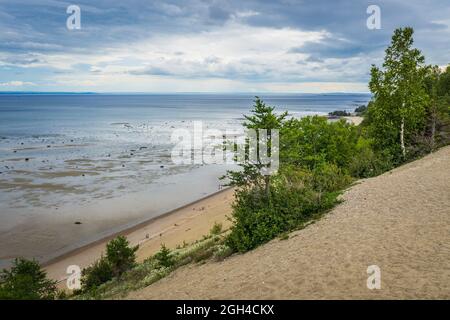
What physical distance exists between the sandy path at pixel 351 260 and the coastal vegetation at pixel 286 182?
1301 millimetres

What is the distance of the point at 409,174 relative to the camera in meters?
23.1

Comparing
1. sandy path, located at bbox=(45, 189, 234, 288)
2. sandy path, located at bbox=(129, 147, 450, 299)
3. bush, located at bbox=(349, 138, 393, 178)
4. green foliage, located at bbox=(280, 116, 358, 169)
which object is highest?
green foliage, located at bbox=(280, 116, 358, 169)

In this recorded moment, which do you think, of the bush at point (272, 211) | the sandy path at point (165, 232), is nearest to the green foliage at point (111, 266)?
the sandy path at point (165, 232)

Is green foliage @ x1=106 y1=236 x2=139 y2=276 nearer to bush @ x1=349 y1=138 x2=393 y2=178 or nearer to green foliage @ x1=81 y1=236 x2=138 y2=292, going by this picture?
green foliage @ x1=81 y1=236 x2=138 y2=292

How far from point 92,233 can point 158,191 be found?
12.6 metres

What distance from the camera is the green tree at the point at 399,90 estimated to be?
28344 millimetres

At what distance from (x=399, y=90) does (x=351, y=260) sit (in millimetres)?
21118

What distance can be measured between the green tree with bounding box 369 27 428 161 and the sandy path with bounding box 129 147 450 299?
37.1 ft

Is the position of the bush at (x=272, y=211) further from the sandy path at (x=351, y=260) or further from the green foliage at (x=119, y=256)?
the green foliage at (x=119, y=256)

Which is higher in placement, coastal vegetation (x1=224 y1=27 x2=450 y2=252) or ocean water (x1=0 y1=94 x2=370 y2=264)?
coastal vegetation (x1=224 y1=27 x2=450 y2=252)

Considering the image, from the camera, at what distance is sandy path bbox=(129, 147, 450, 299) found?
33.2ft

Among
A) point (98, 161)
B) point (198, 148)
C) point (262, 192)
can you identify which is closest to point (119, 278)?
point (262, 192)

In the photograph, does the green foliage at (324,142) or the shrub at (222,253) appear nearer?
the shrub at (222,253)

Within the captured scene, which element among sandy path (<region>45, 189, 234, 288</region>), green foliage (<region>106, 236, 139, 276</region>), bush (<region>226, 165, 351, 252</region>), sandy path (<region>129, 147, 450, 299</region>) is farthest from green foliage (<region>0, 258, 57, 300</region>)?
bush (<region>226, 165, 351, 252</region>)
